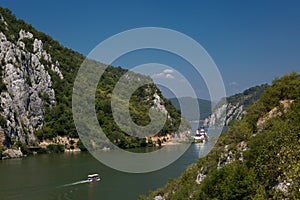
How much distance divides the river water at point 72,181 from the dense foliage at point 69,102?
76.2ft

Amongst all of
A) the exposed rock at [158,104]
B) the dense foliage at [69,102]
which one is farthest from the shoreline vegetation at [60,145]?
the exposed rock at [158,104]

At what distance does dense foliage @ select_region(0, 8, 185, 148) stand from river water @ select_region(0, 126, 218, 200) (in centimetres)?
2321

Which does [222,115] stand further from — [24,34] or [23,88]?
[24,34]

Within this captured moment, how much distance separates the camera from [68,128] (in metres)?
79.9

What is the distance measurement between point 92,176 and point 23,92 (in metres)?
40.5

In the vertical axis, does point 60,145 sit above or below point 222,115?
below

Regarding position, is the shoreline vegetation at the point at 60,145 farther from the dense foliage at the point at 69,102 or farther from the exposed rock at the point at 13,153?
the dense foliage at the point at 69,102

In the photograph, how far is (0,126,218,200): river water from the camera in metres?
34.0

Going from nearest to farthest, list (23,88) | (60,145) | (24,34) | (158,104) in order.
Result: (60,145) < (23,88) < (24,34) < (158,104)

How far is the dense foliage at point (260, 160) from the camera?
10.2 meters

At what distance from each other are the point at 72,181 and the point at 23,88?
40.8 metres

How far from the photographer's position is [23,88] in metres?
75.2

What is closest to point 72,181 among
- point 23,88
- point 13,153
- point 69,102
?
point 13,153

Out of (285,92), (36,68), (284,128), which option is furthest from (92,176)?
(36,68)
